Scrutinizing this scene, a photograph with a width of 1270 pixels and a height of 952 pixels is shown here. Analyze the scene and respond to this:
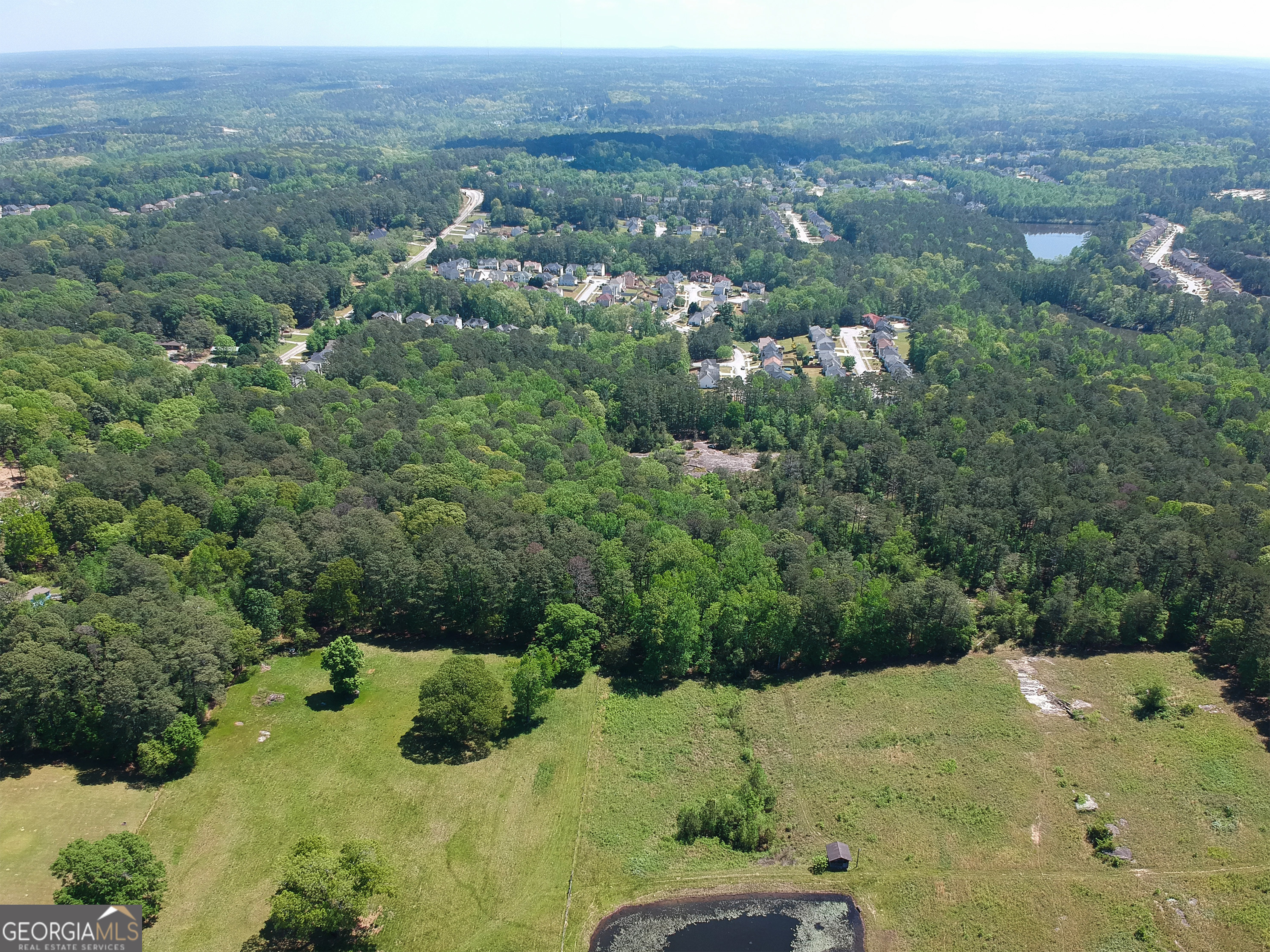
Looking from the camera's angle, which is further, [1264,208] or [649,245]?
[1264,208]

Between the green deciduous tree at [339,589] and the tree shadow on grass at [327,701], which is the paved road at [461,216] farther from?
the tree shadow on grass at [327,701]

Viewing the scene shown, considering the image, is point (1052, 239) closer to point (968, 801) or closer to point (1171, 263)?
point (1171, 263)

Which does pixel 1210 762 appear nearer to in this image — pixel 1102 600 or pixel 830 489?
pixel 1102 600

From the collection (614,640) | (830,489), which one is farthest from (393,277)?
(614,640)

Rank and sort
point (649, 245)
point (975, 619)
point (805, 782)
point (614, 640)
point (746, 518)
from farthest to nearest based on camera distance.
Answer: point (649, 245)
point (746, 518)
point (975, 619)
point (614, 640)
point (805, 782)

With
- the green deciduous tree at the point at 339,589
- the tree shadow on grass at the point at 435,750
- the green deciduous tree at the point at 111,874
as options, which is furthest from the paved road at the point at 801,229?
the green deciduous tree at the point at 111,874

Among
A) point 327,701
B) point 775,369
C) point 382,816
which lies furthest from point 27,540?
point 775,369

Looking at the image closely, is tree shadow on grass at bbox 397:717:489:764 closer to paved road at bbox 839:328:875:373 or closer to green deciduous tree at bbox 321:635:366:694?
green deciduous tree at bbox 321:635:366:694
